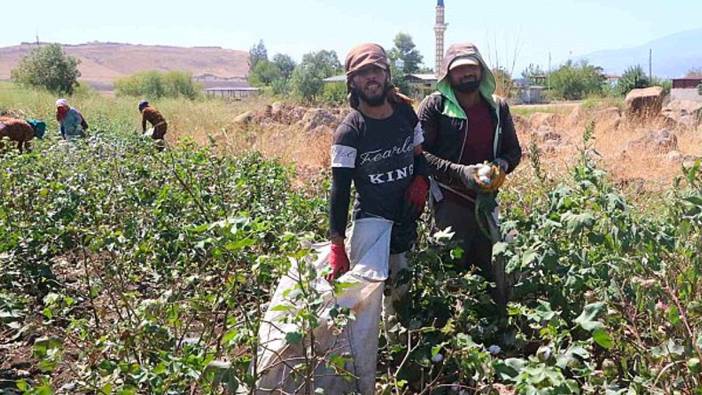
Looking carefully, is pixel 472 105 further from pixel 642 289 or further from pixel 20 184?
pixel 20 184

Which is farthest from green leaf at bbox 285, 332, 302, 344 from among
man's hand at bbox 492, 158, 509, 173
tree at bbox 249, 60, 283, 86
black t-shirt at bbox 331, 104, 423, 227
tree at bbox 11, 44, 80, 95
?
tree at bbox 249, 60, 283, 86

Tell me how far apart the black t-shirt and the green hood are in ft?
0.73

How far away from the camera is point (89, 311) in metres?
3.28

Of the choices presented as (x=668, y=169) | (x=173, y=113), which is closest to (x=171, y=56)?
(x=173, y=113)

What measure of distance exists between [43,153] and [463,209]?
381cm

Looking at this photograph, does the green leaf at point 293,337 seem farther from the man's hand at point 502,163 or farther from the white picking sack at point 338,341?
the man's hand at point 502,163

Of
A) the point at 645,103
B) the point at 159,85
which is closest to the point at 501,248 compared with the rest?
the point at 645,103

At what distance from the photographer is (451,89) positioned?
9.82 feet

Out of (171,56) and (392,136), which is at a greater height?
(171,56)

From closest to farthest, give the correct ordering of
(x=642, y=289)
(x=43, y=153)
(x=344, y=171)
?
(x=642, y=289) < (x=344, y=171) < (x=43, y=153)

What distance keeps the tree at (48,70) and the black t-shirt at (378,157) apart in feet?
106

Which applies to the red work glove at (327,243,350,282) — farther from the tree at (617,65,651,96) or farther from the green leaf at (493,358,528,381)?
the tree at (617,65,651,96)

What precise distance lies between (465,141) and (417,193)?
384 mm

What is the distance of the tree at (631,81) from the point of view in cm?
2705
